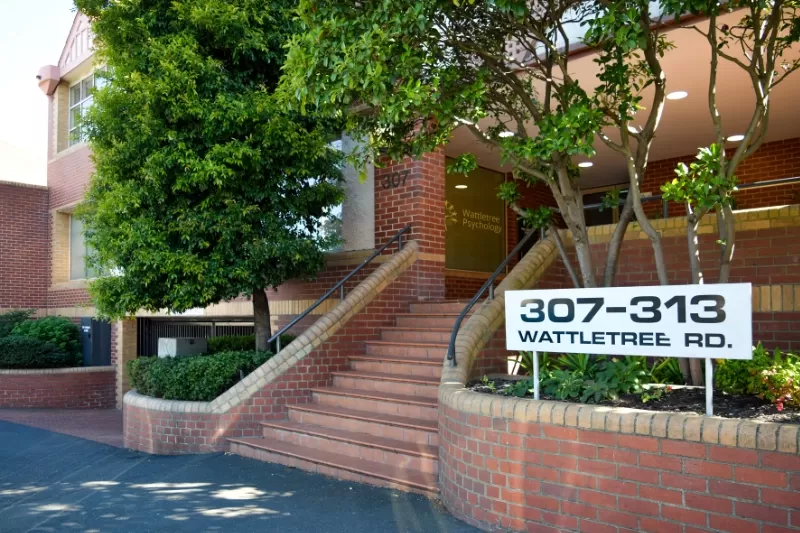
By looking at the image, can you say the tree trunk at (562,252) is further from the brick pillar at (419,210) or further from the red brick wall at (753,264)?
the brick pillar at (419,210)

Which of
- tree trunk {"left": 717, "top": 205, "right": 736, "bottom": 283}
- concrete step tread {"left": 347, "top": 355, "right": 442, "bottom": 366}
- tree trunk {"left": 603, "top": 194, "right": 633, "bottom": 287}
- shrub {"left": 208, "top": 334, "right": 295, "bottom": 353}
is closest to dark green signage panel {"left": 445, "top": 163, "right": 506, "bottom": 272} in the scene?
shrub {"left": 208, "top": 334, "right": 295, "bottom": 353}

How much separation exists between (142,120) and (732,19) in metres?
6.74

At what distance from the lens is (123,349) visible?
48.9 feet

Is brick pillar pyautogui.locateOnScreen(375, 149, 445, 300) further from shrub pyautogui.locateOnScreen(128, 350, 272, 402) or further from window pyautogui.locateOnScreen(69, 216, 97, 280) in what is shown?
window pyautogui.locateOnScreen(69, 216, 97, 280)

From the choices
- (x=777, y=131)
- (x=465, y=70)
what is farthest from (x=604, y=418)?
(x=777, y=131)

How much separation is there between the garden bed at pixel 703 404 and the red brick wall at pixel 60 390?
1115 cm

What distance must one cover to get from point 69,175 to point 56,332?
13.3ft

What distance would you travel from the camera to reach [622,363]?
5.76 meters

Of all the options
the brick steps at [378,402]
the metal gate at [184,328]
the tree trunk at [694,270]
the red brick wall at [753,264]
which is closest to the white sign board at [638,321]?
the tree trunk at [694,270]

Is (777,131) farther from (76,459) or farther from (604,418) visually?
(76,459)

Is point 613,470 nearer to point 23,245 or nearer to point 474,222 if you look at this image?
point 474,222

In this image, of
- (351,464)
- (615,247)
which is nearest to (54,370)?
(351,464)

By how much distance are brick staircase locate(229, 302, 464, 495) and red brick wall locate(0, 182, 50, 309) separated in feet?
40.1

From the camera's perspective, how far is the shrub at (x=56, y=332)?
1554 centimetres
